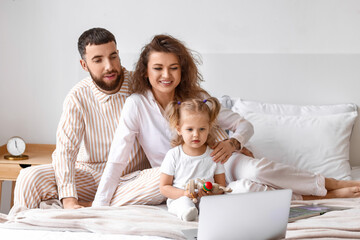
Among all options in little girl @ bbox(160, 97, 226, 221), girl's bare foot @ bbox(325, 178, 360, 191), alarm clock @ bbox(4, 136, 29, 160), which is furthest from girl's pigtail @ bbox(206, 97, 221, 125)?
alarm clock @ bbox(4, 136, 29, 160)

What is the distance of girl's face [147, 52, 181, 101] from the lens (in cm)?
229

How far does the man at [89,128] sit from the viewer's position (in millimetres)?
2303

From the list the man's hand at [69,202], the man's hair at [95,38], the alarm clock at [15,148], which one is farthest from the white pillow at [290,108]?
the alarm clock at [15,148]

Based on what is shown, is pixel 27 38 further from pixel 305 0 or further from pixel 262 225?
pixel 262 225

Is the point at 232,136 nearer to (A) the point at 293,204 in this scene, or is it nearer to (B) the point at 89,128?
(A) the point at 293,204

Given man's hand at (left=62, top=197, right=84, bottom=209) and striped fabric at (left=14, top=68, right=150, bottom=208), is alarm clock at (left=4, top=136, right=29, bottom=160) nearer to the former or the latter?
striped fabric at (left=14, top=68, right=150, bottom=208)

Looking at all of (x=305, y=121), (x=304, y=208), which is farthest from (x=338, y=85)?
(x=304, y=208)

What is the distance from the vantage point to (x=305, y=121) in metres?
2.82

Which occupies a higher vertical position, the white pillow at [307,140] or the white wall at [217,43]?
the white wall at [217,43]

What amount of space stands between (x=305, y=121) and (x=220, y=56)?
2.18 feet

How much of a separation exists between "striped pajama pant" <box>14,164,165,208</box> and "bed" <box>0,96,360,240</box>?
50 mm

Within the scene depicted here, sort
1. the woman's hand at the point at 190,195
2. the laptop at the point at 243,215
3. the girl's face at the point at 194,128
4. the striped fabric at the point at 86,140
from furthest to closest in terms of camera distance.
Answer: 1. the striped fabric at the point at 86,140
2. the girl's face at the point at 194,128
3. the woman's hand at the point at 190,195
4. the laptop at the point at 243,215

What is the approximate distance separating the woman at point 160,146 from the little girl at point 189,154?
7 cm

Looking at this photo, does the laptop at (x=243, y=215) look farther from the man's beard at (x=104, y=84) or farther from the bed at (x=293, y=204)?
the man's beard at (x=104, y=84)
